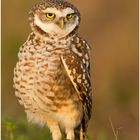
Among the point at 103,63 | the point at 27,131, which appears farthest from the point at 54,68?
the point at 103,63

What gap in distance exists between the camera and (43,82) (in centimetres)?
867

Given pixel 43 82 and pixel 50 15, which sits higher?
pixel 50 15

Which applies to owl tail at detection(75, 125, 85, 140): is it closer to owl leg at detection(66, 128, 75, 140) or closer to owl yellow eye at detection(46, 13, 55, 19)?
owl leg at detection(66, 128, 75, 140)

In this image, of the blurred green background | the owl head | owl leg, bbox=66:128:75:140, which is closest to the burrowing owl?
the owl head

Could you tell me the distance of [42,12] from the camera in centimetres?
881

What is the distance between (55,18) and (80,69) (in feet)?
1.45

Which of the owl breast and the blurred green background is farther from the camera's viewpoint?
the blurred green background

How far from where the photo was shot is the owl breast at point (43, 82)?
28.5ft

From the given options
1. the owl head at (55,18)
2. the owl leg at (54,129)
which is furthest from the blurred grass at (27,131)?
the owl head at (55,18)

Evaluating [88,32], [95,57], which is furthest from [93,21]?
[95,57]

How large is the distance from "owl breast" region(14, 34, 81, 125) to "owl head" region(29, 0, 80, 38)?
0.12 m

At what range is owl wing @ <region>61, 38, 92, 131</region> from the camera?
8.73 meters

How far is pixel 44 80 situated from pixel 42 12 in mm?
550

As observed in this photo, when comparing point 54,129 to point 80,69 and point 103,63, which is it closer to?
point 80,69
